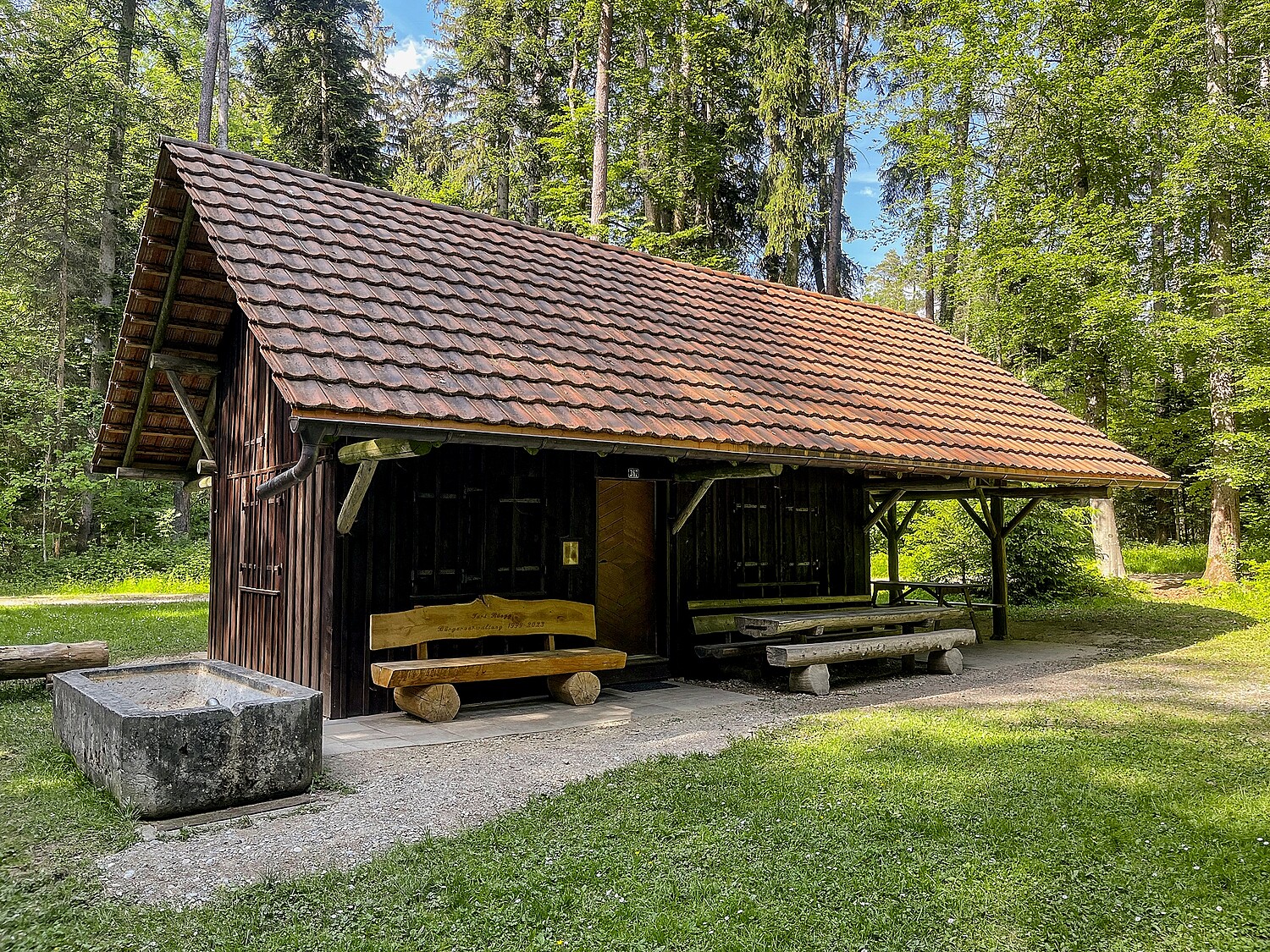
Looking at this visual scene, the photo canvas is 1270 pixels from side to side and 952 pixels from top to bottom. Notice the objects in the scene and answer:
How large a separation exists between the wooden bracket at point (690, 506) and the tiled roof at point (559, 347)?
0.89 meters

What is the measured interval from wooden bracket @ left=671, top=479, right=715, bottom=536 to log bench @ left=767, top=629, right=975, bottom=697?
163cm

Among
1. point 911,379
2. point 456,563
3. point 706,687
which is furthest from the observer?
point 911,379

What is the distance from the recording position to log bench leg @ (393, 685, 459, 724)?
6.83 m

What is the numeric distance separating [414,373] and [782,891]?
433cm

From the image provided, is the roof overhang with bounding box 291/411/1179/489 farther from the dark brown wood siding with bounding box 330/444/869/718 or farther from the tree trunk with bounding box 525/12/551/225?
the tree trunk with bounding box 525/12/551/225

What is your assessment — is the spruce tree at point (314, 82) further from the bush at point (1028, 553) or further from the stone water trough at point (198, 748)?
the stone water trough at point (198, 748)

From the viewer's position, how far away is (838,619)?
9227 millimetres

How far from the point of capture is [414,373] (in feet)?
20.6

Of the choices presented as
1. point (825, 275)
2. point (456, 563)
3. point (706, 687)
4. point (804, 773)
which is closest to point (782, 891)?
point (804, 773)

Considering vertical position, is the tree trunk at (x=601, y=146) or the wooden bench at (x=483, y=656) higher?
the tree trunk at (x=601, y=146)

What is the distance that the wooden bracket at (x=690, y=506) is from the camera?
8.64 m

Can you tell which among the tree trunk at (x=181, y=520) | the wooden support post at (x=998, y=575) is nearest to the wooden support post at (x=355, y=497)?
the wooden support post at (x=998, y=575)

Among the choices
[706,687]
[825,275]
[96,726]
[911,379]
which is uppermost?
[825,275]

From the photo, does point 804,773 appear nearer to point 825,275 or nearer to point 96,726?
point 96,726
